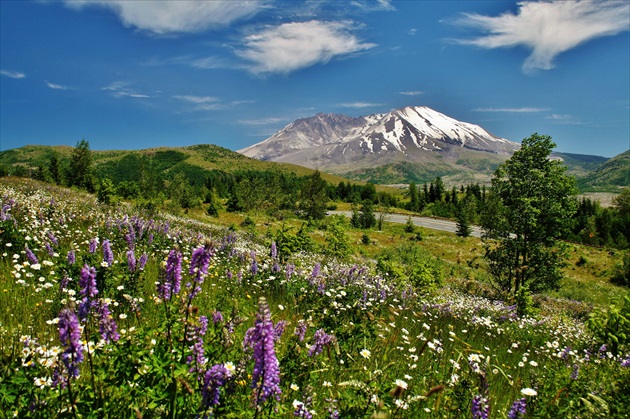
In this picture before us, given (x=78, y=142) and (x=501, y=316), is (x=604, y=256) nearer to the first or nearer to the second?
(x=501, y=316)

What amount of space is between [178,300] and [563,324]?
13792mm

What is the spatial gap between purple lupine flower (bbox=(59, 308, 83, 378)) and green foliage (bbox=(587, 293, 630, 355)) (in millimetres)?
8848

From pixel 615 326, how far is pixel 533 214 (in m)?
12.0

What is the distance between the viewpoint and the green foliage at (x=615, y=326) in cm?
683

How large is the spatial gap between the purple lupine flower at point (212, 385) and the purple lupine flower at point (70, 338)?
81 centimetres

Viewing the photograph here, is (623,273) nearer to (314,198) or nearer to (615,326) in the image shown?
(615,326)

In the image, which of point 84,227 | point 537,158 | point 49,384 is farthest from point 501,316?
point 84,227

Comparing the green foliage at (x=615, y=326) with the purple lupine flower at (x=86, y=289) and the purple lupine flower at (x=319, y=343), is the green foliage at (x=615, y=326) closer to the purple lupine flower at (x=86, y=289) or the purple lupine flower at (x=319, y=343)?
the purple lupine flower at (x=319, y=343)

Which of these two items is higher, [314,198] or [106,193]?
[106,193]

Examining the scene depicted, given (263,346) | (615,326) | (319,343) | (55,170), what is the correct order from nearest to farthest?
(263,346)
(319,343)
(615,326)
(55,170)

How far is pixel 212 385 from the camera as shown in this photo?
2.21 m

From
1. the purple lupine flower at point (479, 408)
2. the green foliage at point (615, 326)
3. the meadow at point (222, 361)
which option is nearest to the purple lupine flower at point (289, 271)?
the meadow at point (222, 361)

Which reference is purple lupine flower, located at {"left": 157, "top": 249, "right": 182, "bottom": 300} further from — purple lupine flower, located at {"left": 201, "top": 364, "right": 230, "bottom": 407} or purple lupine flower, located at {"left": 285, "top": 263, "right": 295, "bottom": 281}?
purple lupine flower, located at {"left": 285, "top": 263, "right": 295, "bottom": 281}

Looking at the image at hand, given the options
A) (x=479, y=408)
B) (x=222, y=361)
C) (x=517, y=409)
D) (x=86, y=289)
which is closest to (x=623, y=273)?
(x=517, y=409)
